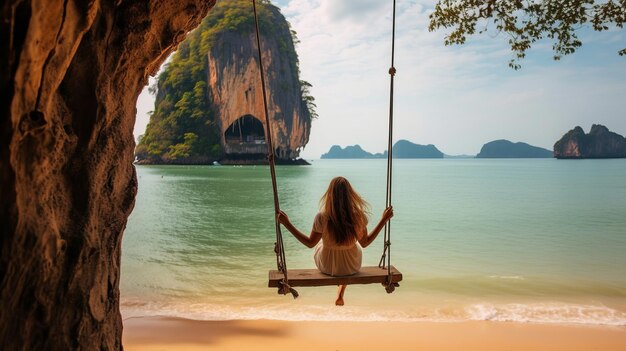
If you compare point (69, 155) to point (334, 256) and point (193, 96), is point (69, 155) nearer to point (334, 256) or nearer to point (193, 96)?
point (334, 256)

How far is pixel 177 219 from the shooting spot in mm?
14297

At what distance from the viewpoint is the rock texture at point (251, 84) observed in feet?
157

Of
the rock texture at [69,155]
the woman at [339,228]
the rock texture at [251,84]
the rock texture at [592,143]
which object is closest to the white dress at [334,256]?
the woman at [339,228]

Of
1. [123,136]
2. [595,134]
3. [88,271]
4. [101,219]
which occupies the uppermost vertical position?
[595,134]

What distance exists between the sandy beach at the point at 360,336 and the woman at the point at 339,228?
168cm

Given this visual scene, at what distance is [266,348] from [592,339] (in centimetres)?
329

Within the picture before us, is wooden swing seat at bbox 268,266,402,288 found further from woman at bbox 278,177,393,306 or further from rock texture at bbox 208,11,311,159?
rock texture at bbox 208,11,311,159

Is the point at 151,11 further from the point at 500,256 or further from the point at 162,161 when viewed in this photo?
the point at 162,161

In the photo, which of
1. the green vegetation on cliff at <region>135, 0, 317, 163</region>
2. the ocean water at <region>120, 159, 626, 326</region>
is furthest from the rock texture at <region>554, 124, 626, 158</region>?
the ocean water at <region>120, 159, 626, 326</region>

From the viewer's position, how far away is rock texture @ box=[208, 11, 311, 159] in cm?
4775

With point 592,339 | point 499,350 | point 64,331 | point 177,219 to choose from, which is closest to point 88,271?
point 64,331

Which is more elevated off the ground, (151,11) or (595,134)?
(595,134)

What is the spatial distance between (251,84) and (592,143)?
8702cm

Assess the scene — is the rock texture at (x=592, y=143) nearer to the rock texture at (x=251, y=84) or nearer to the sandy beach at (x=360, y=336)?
the rock texture at (x=251, y=84)
